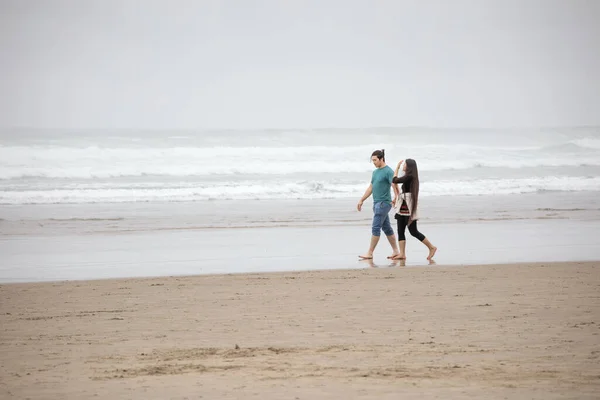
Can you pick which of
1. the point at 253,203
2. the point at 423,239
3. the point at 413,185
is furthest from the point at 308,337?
the point at 253,203

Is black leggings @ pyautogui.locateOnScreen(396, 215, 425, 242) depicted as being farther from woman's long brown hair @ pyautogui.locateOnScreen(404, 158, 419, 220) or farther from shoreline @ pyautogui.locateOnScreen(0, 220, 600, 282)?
shoreline @ pyautogui.locateOnScreen(0, 220, 600, 282)

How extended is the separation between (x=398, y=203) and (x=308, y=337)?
5299 mm

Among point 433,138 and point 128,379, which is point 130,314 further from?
point 433,138

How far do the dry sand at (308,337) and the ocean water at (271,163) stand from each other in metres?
15.3

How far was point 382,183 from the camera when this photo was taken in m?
11.7

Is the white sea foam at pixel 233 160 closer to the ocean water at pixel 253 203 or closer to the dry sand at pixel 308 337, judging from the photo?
the ocean water at pixel 253 203

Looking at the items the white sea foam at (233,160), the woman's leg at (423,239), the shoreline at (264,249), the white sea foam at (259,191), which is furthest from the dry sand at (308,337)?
the white sea foam at (233,160)

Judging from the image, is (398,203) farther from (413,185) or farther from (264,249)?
(264,249)

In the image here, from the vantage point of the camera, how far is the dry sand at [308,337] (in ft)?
17.1

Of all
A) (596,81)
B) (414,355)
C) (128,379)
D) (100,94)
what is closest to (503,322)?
(414,355)

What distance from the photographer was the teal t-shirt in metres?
11.6

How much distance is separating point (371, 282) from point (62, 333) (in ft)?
12.1

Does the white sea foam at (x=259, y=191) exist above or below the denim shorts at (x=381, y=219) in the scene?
above

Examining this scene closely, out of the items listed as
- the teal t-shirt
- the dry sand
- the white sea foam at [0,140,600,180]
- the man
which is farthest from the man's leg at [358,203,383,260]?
the white sea foam at [0,140,600,180]
